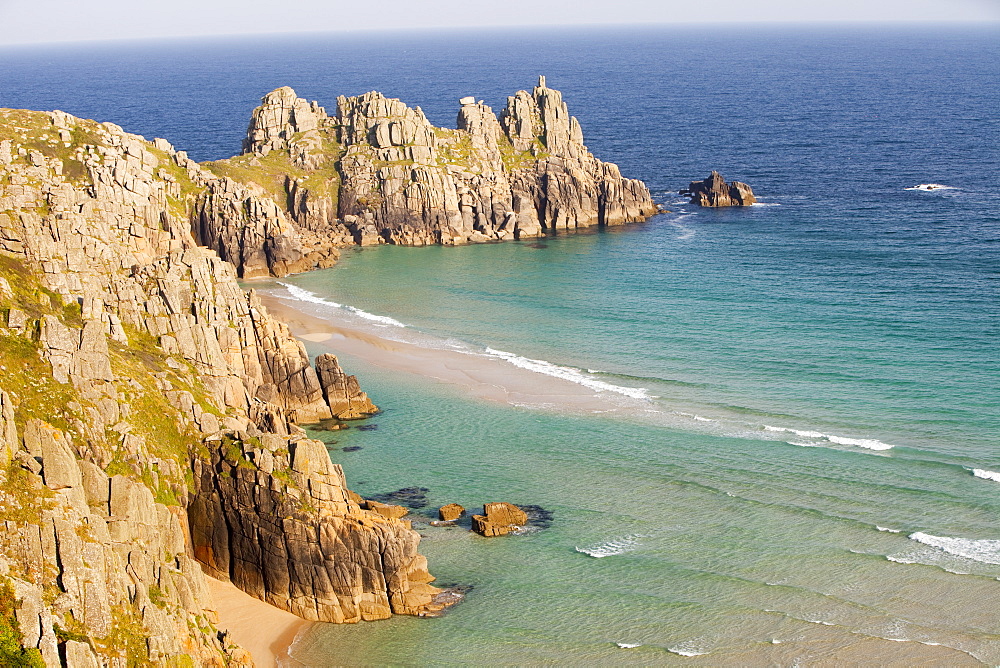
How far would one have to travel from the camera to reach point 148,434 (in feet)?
190

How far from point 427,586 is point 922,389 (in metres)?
45.5

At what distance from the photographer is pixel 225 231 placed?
126 meters


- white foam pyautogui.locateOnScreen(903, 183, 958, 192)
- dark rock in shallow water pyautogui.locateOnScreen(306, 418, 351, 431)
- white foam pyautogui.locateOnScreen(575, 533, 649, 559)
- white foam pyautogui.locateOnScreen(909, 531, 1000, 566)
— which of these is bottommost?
white foam pyautogui.locateOnScreen(575, 533, 649, 559)

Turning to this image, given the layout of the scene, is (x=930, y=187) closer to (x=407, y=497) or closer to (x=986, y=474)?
(x=986, y=474)

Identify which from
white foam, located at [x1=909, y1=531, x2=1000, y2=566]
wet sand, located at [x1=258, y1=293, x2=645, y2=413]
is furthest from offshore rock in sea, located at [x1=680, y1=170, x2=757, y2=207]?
white foam, located at [x1=909, y1=531, x2=1000, y2=566]

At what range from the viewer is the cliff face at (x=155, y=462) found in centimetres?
4238

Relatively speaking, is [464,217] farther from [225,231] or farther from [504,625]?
[504,625]

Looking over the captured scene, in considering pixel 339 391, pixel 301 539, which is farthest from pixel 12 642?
pixel 339 391

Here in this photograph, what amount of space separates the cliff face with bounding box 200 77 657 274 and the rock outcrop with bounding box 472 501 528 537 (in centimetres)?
7676

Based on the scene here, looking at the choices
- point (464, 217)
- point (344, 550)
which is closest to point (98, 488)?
point (344, 550)

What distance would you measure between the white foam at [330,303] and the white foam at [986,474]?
5680 cm

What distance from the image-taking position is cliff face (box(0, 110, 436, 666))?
139 ft

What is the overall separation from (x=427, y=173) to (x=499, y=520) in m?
86.8

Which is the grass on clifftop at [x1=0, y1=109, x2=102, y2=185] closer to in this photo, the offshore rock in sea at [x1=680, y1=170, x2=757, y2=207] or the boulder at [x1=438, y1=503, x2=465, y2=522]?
the boulder at [x1=438, y1=503, x2=465, y2=522]
